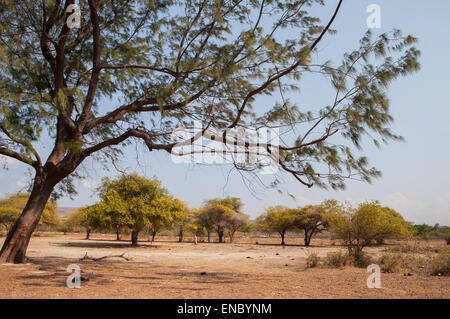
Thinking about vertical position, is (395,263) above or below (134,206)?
below

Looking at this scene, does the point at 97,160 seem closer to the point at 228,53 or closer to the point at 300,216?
the point at 228,53

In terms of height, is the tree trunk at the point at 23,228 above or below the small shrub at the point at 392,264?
above

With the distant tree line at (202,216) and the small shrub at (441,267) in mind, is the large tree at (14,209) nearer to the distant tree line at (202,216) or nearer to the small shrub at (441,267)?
the distant tree line at (202,216)

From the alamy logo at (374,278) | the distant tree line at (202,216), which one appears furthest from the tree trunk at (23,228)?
the alamy logo at (374,278)

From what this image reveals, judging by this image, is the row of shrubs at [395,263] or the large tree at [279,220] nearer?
the row of shrubs at [395,263]

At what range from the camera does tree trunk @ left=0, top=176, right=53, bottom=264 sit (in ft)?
24.2

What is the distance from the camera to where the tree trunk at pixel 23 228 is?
7387 mm

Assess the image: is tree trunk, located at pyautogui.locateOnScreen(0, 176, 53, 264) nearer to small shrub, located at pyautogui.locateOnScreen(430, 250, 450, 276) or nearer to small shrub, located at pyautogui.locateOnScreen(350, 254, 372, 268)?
small shrub, located at pyautogui.locateOnScreen(350, 254, 372, 268)

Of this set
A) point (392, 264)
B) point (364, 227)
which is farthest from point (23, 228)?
point (364, 227)

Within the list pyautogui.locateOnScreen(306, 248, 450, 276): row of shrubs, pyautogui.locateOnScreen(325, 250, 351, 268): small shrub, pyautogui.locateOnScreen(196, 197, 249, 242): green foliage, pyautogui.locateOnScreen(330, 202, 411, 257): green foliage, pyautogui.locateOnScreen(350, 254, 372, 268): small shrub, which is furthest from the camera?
pyautogui.locateOnScreen(196, 197, 249, 242): green foliage

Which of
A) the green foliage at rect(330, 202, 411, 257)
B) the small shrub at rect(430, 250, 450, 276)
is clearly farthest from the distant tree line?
the small shrub at rect(430, 250, 450, 276)

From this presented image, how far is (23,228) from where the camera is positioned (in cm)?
740

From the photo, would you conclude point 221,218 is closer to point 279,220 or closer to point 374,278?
point 279,220

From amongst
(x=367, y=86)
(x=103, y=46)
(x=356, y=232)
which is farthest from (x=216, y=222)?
(x=367, y=86)
